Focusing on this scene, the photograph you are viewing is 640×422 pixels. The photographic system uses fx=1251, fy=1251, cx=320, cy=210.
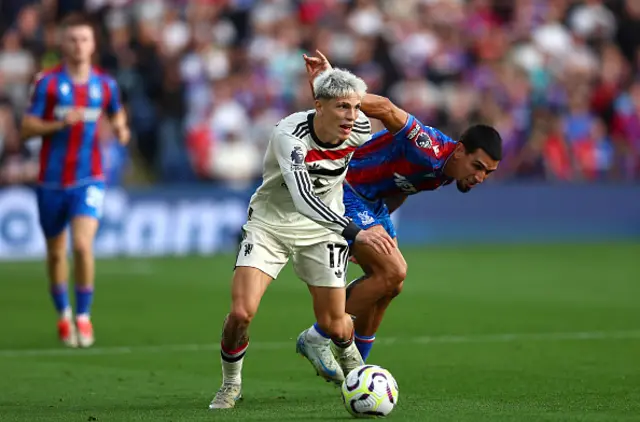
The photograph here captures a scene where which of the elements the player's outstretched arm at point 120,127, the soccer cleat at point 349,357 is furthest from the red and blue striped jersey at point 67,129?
the soccer cleat at point 349,357

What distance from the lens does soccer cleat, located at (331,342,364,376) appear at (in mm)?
8164

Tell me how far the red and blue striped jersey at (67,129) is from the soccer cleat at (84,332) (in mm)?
1204

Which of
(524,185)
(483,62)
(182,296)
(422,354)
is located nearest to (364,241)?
(422,354)

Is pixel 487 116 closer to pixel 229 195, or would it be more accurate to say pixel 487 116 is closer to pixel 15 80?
pixel 229 195

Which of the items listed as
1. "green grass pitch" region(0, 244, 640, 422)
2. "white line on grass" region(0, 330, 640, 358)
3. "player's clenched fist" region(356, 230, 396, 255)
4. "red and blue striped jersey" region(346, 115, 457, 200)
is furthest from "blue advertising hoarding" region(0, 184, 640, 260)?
"player's clenched fist" region(356, 230, 396, 255)

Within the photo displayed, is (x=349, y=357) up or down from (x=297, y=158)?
down

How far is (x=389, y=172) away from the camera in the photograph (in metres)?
8.79

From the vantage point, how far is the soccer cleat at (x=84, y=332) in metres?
10.6

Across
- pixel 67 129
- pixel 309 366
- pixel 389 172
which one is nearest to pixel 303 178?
pixel 389 172

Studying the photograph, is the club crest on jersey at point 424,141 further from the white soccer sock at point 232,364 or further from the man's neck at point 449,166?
the white soccer sock at point 232,364

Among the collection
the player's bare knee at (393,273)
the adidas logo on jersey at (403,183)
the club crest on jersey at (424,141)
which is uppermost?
the club crest on jersey at (424,141)

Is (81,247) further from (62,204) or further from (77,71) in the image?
(77,71)

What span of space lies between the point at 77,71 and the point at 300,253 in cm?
412

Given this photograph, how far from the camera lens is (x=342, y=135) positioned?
7430 mm
